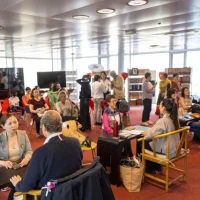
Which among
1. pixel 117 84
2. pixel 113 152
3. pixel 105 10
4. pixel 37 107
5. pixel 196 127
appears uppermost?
pixel 105 10

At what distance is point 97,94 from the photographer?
6355 millimetres

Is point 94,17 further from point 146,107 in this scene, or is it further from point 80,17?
point 146,107

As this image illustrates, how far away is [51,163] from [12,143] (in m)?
0.99

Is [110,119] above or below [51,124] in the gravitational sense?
below

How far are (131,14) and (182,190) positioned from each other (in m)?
2.93

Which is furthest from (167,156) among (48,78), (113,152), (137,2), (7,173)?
(48,78)

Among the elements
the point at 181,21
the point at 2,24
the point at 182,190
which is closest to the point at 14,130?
the point at 182,190

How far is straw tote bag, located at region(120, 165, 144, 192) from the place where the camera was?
287 centimetres

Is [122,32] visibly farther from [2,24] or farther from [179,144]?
[179,144]

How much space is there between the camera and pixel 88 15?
4113 mm

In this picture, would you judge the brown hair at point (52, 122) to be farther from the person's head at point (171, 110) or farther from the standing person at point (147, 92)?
the standing person at point (147, 92)

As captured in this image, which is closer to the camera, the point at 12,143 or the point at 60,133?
the point at 60,133

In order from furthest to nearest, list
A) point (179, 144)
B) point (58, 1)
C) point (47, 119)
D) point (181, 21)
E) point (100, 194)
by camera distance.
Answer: point (181, 21) < point (58, 1) < point (179, 144) < point (47, 119) < point (100, 194)

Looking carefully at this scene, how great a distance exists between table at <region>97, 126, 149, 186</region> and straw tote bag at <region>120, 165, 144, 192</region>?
0.08 meters
